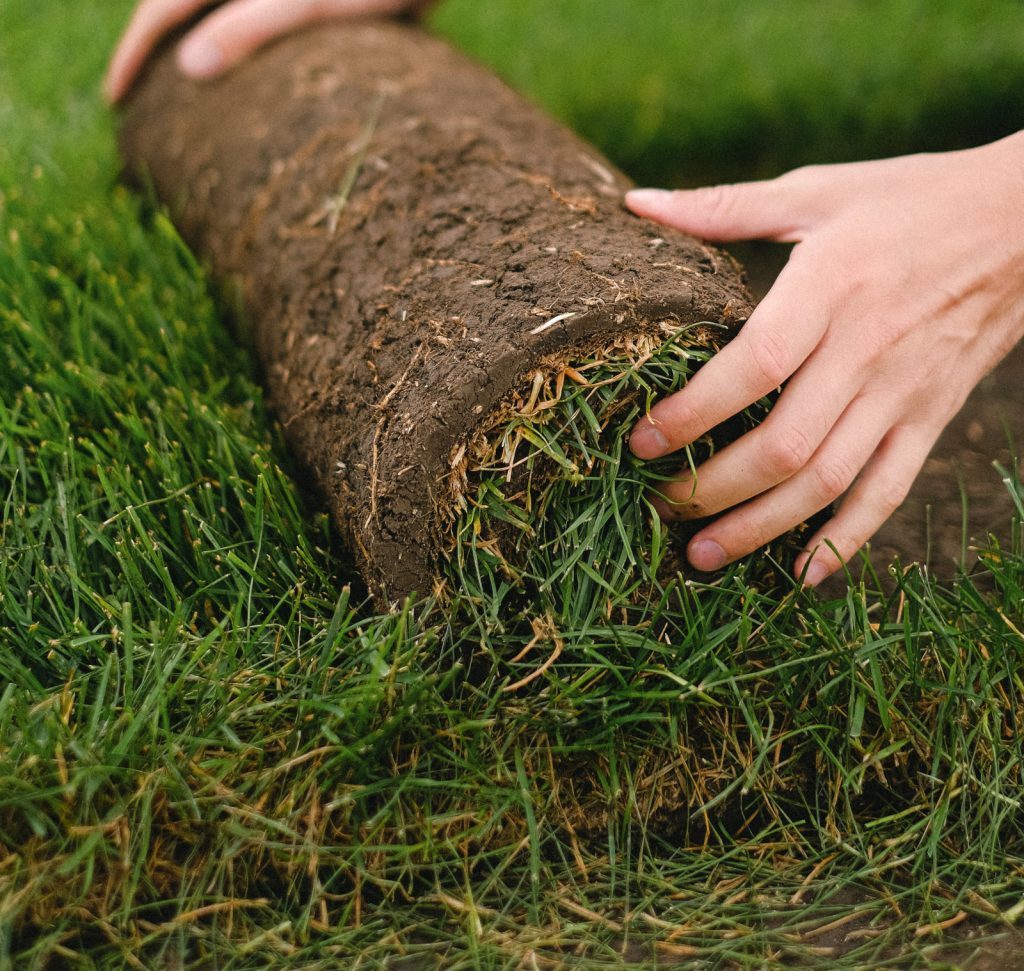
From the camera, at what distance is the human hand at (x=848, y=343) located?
150 centimetres

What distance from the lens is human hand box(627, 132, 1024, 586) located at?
1.50 metres

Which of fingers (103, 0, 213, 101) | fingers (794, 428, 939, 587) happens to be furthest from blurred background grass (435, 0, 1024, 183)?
fingers (794, 428, 939, 587)

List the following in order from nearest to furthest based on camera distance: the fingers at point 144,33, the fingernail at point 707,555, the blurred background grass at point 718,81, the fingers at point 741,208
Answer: the fingernail at point 707,555, the fingers at point 741,208, the fingers at point 144,33, the blurred background grass at point 718,81

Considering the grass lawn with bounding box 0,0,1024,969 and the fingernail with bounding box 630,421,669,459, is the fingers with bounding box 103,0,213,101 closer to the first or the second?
the grass lawn with bounding box 0,0,1024,969

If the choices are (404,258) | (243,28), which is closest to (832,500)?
(404,258)

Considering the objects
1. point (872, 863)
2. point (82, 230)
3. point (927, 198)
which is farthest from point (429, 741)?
point (82, 230)

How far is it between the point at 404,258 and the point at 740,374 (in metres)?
0.70

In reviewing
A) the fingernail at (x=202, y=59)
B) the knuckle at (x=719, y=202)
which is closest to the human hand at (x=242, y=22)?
the fingernail at (x=202, y=59)

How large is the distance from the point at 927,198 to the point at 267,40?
1926mm

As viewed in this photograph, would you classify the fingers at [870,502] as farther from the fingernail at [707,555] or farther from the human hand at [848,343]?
the fingernail at [707,555]

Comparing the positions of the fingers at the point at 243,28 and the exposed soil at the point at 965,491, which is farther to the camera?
the fingers at the point at 243,28

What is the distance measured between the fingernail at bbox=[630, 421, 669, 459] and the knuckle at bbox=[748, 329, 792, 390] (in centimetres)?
18

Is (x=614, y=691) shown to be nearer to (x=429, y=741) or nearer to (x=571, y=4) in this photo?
(x=429, y=741)

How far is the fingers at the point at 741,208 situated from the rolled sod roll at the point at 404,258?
0.26ft
